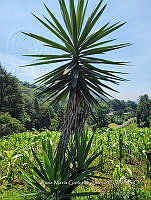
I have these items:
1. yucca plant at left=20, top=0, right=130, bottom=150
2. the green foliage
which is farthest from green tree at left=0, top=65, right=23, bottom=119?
yucca plant at left=20, top=0, right=130, bottom=150

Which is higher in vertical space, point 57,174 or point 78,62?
point 78,62

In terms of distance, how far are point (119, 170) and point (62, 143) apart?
4.74ft

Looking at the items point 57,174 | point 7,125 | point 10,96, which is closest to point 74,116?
point 57,174

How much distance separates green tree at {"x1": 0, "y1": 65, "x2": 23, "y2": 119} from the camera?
3712 centimetres

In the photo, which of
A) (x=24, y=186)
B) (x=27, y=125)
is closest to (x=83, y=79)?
(x=24, y=186)

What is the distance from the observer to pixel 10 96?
126 feet

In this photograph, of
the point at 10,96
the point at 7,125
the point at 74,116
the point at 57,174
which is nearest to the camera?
the point at 57,174

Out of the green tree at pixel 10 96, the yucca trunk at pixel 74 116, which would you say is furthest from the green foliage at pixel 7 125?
the yucca trunk at pixel 74 116

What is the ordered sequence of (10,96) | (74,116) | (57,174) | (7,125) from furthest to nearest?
1. (10,96)
2. (7,125)
3. (74,116)
4. (57,174)

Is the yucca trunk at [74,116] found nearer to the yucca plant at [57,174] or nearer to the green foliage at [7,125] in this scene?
the yucca plant at [57,174]

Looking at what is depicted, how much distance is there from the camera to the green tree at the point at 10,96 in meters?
37.1

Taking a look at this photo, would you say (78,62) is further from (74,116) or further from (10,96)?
(10,96)

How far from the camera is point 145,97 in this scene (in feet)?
381

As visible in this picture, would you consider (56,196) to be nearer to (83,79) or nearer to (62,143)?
(62,143)
